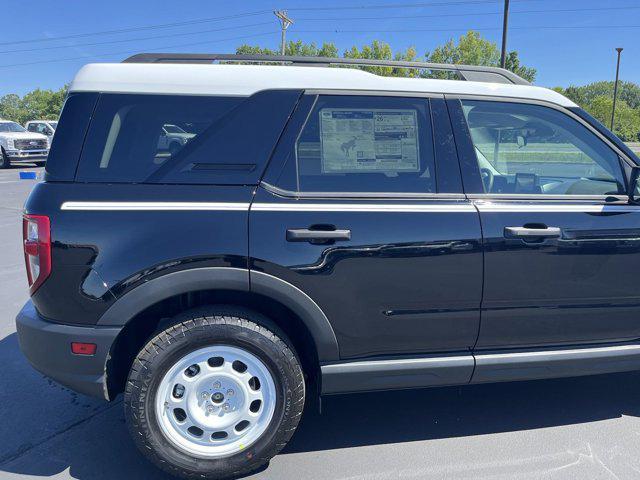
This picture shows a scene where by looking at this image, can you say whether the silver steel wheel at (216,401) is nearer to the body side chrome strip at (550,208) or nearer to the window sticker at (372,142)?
the window sticker at (372,142)

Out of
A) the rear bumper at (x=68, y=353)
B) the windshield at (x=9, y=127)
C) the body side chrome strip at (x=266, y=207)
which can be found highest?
the windshield at (x=9, y=127)

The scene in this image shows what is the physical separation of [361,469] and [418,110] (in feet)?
6.21

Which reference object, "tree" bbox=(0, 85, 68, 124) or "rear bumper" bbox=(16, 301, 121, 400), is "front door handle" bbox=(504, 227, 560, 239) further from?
"tree" bbox=(0, 85, 68, 124)

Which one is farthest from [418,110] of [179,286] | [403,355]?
[179,286]

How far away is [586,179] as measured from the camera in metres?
3.11

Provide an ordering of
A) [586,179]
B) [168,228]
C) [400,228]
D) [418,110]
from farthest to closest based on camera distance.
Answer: [586,179] < [418,110] < [400,228] < [168,228]

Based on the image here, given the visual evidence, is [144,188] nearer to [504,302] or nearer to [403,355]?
[403,355]

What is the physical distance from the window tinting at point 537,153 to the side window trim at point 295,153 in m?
0.20

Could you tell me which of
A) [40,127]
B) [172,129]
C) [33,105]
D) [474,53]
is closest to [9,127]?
[40,127]

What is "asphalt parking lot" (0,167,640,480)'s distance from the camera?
269cm

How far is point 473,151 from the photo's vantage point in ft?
9.06

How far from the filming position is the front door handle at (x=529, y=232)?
267 centimetres

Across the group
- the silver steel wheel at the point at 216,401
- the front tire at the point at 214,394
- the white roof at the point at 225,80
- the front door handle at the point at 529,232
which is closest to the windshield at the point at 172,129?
the white roof at the point at 225,80

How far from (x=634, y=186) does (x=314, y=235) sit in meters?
1.83
